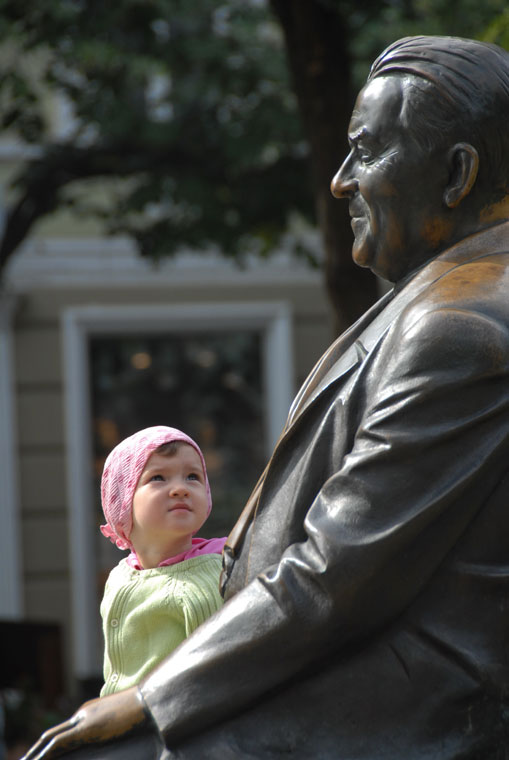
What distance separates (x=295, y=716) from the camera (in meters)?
2.00

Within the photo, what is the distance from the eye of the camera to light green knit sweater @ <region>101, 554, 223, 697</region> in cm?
270

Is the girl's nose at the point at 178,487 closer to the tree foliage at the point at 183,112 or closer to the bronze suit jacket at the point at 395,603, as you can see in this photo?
the bronze suit jacket at the point at 395,603

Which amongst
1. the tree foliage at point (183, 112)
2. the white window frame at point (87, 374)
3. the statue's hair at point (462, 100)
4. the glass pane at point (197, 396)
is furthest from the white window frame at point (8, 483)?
the statue's hair at point (462, 100)

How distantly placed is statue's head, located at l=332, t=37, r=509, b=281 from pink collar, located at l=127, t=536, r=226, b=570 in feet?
2.97

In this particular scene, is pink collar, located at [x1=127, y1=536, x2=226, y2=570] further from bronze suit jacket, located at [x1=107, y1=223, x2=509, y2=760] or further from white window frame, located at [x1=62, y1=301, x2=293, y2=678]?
white window frame, located at [x1=62, y1=301, x2=293, y2=678]

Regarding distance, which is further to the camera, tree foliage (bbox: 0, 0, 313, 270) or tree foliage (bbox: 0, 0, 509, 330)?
tree foliage (bbox: 0, 0, 313, 270)

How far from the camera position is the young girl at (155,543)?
8.92 ft

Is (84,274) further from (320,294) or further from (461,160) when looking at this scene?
(461,160)

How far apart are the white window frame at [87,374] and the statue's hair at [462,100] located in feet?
31.9

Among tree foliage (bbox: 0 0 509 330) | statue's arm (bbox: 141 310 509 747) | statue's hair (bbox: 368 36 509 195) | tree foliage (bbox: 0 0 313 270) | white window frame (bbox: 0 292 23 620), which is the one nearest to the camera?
statue's arm (bbox: 141 310 509 747)

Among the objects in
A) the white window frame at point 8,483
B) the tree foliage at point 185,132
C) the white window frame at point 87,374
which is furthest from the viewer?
the white window frame at point 87,374

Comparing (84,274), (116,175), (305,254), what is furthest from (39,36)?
(84,274)

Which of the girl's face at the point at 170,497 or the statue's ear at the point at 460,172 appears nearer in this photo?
the statue's ear at the point at 460,172

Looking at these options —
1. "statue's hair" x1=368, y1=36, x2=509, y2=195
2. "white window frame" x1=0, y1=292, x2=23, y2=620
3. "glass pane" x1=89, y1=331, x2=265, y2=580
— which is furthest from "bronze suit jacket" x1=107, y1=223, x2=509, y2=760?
"glass pane" x1=89, y1=331, x2=265, y2=580
